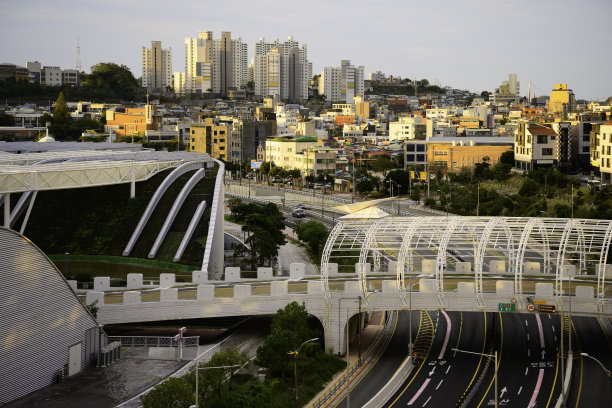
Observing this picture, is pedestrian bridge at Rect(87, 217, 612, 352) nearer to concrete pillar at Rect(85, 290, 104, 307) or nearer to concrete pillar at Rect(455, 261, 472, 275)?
concrete pillar at Rect(85, 290, 104, 307)

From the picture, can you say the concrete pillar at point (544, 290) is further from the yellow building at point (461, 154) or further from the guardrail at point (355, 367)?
the yellow building at point (461, 154)

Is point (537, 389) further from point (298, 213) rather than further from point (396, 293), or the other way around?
point (298, 213)

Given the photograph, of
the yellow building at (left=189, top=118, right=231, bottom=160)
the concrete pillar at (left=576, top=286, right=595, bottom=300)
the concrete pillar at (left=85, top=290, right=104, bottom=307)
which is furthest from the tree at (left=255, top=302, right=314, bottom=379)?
the yellow building at (left=189, top=118, right=231, bottom=160)

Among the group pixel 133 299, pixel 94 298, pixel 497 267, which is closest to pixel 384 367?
pixel 133 299

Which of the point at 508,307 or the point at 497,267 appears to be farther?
the point at 497,267

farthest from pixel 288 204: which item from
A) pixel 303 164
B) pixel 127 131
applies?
pixel 127 131
